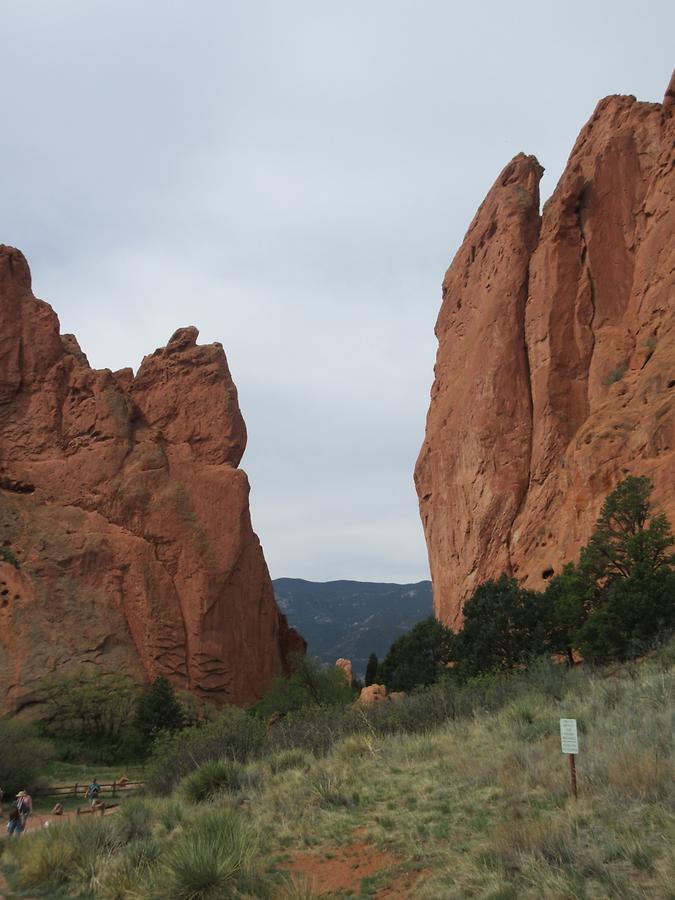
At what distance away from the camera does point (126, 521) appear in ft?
132

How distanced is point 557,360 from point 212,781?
31654mm

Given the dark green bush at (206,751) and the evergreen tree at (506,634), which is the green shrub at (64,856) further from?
the evergreen tree at (506,634)

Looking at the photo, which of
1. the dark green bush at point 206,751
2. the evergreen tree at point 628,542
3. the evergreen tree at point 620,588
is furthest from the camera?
the evergreen tree at point 628,542

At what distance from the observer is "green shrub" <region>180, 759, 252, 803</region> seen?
1384 centimetres

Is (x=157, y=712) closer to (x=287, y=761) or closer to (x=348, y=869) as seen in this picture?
(x=287, y=761)

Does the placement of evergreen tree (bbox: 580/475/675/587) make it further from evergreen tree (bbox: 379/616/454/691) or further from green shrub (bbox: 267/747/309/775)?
green shrub (bbox: 267/747/309/775)

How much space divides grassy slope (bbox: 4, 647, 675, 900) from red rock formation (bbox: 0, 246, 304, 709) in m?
23.9

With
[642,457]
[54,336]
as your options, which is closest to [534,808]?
[642,457]

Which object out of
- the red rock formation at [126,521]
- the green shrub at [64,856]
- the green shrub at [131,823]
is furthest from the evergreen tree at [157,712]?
the green shrub at [64,856]

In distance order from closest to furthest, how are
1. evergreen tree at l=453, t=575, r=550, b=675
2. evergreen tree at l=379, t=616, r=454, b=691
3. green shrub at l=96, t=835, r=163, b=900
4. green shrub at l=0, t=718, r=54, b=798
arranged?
green shrub at l=96, t=835, r=163, b=900 → green shrub at l=0, t=718, r=54, b=798 → evergreen tree at l=453, t=575, r=550, b=675 → evergreen tree at l=379, t=616, r=454, b=691

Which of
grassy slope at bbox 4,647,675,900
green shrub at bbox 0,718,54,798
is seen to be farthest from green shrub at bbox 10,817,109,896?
green shrub at bbox 0,718,54,798

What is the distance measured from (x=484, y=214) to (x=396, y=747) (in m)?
42.6

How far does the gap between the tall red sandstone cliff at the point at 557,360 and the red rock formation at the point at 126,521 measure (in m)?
12.9

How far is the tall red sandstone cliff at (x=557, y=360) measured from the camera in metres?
34.7
